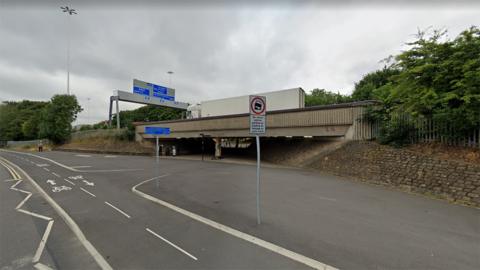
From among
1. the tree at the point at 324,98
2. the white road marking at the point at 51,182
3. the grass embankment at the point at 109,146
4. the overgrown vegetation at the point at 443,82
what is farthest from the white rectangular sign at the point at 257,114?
the tree at the point at 324,98

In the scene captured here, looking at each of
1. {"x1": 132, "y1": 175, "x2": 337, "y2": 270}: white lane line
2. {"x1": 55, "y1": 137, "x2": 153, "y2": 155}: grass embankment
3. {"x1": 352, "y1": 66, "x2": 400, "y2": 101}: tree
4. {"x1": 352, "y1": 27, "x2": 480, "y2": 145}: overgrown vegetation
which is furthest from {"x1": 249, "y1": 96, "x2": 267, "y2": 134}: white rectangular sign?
{"x1": 352, "y1": 66, "x2": 400, "y2": 101}: tree

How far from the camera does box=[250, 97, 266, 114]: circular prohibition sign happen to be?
189 inches

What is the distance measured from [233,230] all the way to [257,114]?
9.35 ft

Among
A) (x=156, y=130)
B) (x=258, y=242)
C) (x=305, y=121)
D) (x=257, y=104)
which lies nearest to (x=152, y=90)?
(x=156, y=130)

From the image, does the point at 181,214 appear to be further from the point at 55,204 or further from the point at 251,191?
the point at 55,204

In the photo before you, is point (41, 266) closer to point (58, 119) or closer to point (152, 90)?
point (152, 90)

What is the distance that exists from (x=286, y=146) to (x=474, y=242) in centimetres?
1462

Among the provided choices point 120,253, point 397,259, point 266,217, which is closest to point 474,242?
point 397,259

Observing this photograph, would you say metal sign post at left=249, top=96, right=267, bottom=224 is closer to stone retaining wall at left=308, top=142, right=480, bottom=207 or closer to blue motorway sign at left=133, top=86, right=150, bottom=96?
stone retaining wall at left=308, top=142, right=480, bottom=207

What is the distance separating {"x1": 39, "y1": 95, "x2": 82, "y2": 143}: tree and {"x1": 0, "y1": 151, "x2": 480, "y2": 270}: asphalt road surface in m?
38.6

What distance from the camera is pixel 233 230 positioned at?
4688 millimetres

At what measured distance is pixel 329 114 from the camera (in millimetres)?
13781

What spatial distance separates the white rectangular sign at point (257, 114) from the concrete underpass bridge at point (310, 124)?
33.6 feet

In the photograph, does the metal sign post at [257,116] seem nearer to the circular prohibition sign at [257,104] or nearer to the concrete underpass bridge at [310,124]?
the circular prohibition sign at [257,104]
